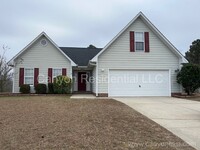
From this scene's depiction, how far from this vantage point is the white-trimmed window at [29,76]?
18.9m

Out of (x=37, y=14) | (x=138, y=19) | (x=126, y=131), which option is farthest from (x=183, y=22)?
(x=126, y=131)

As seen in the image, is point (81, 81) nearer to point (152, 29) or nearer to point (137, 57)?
point (137, 57)

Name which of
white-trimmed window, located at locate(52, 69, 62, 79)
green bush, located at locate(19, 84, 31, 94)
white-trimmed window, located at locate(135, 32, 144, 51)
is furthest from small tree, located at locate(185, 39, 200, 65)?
green bush, located at locate(19, 84, 31, 94)

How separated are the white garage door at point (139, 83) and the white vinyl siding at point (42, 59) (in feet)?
14.6

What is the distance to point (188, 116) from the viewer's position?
346 inches

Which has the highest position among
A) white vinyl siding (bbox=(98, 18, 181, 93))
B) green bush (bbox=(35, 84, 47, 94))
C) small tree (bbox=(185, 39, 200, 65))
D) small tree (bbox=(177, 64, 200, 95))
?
small tree (bbox=(185, 39, 200, 65))

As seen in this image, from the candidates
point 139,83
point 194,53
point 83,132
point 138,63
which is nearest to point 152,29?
point 138,63

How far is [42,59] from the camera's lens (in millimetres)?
19109

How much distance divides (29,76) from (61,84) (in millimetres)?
3000

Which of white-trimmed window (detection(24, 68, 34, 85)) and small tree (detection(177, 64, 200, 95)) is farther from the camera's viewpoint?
white-trimmed window (detection(24, 68, 34, 85))

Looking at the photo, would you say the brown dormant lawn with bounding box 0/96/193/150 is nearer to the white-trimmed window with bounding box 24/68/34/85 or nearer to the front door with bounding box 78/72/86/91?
the white-trimmed window with bounding box 24/68/34/85

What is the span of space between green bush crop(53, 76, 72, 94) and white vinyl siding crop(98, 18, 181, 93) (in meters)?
3.12

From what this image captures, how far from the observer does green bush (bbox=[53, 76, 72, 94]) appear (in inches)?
715

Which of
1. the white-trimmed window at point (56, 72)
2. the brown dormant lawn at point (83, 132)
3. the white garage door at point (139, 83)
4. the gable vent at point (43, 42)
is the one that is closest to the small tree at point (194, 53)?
the white garage door at point (139, 83)
